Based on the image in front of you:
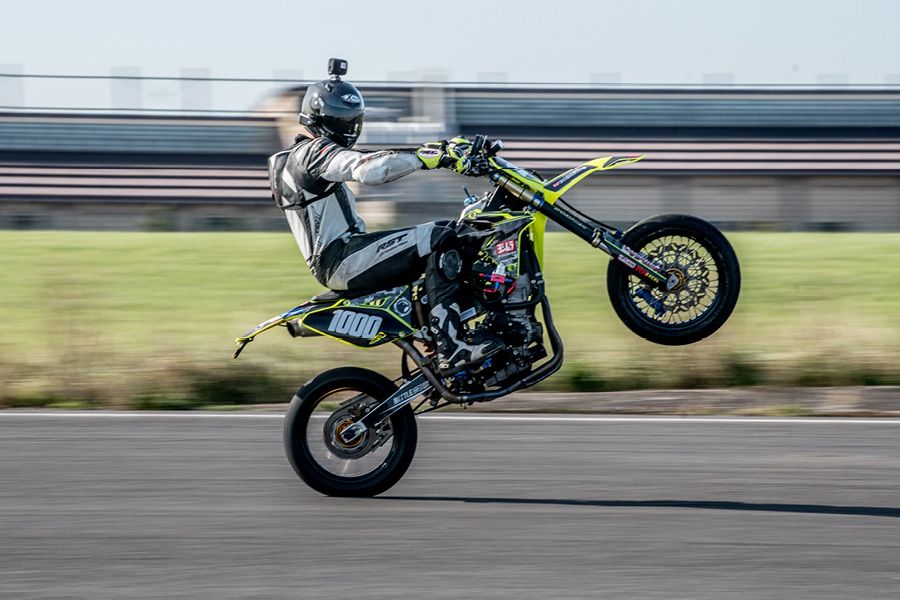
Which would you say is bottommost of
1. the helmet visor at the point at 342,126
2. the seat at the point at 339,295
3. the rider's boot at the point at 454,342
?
the rider's boot at the point at 454,342

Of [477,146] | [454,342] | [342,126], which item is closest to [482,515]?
[454,342]

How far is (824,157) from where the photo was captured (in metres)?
37.1

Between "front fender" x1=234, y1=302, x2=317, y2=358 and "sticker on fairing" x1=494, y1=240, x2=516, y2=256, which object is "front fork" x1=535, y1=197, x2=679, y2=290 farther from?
"front fender" x1=234, y1=302, x2=317, y2=358

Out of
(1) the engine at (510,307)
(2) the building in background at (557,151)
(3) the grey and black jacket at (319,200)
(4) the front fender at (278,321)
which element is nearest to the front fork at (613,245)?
(1) the engine at (510,307)

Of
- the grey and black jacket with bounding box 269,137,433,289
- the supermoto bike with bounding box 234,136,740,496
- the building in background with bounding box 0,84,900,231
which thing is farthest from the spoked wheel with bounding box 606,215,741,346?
the building in background with bounding box 0,84,900,231

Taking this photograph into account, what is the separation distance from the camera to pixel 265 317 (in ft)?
51.1

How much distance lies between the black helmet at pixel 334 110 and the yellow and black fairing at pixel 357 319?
2.74 feet

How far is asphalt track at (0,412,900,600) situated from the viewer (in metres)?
5.21

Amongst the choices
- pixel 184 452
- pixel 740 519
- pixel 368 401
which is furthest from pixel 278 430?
pixel 740 519

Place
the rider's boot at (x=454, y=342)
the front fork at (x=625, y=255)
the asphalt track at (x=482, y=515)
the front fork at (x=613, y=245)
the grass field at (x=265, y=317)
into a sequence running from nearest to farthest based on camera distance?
1. the asphalt track at (x=482, y=515)
2. the rider's boot at (x=454, y=342)
3. the front fork at (x=613, y=245)
4. the front fork at (x=625, y=255)
5. the grass field at (x=265, y=317)

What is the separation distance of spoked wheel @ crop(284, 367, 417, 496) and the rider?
426 millimetres

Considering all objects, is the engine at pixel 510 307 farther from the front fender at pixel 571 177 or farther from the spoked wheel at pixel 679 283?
the spoked wheel at pixel 679 283

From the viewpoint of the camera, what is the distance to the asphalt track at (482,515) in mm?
5207

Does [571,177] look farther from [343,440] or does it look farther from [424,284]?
[343,440]
